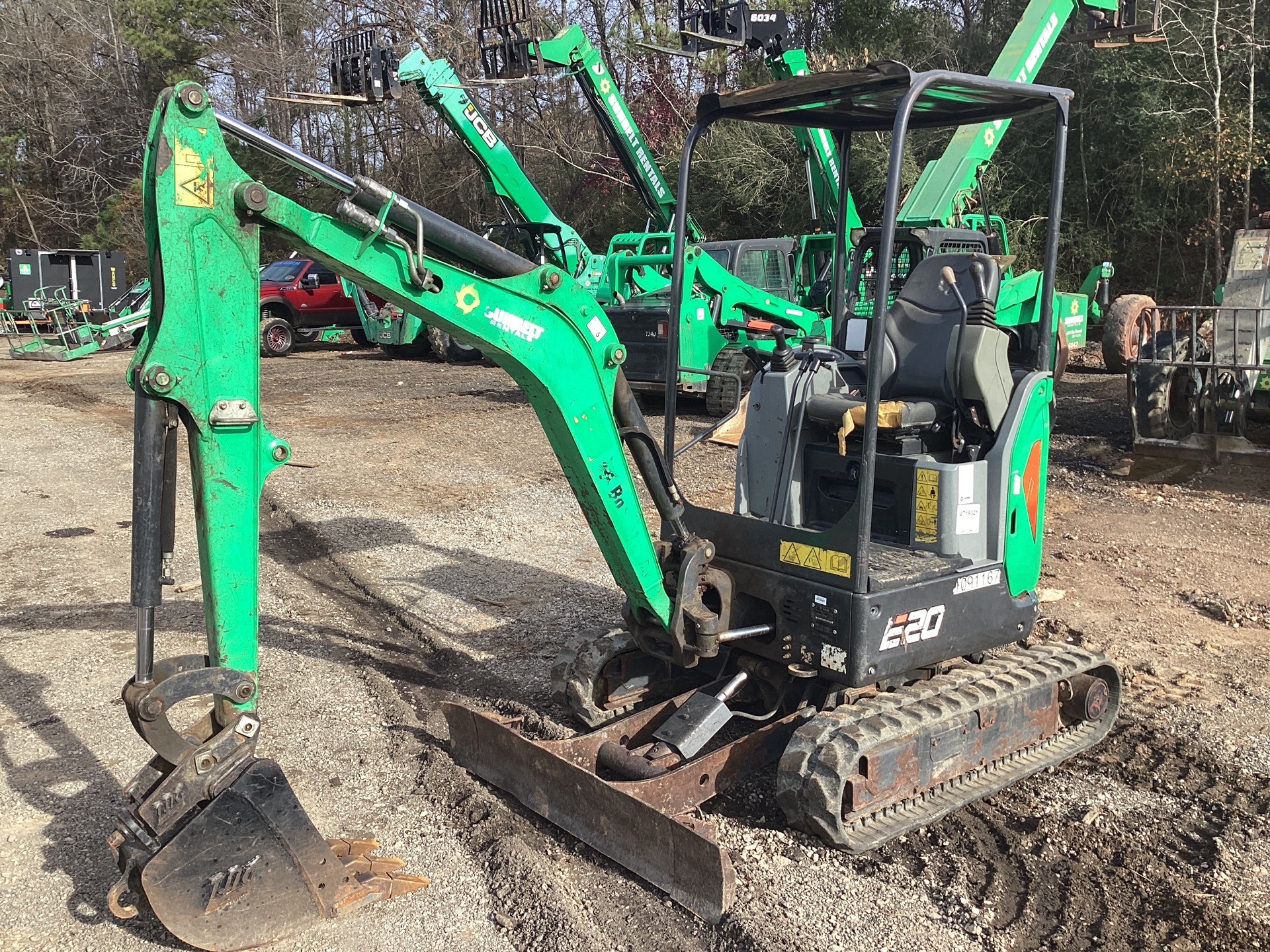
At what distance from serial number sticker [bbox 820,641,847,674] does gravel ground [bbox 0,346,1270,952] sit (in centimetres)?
64

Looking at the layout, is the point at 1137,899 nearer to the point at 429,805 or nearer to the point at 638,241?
the point at 429,805

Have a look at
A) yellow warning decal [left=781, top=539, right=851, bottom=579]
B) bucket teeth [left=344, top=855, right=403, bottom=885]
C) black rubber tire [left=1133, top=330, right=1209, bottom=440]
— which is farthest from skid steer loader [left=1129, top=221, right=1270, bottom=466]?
bucket teeth [left=344, top=855, right=403, bottom=885]

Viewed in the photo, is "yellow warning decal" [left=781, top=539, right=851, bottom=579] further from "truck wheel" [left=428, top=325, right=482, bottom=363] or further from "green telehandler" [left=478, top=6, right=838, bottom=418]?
"truck wheel" [left=428, top=325, right=482, bottom=363]

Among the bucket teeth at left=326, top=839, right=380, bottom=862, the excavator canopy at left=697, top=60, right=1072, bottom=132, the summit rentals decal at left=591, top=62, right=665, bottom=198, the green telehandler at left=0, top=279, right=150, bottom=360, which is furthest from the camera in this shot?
the green telehandler at left=0, top=279, right=150, bottom=360

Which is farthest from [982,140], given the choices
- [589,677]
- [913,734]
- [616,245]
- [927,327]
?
[913,734]

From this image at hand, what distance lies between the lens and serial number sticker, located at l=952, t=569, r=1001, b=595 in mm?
4555

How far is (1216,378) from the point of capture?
33.2 feet

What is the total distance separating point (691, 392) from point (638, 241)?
2633 mm

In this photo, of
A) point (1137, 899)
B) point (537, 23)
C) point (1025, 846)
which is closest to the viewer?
point (1137, 899)

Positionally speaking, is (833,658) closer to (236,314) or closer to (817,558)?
(817,558)

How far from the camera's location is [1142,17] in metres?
18.0

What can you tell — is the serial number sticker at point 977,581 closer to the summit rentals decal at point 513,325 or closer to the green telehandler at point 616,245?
the summit rentals decal at point 513,325

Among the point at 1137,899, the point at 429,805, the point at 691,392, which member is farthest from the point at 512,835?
the point at 691,392

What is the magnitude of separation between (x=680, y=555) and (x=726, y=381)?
9445 millimetres
